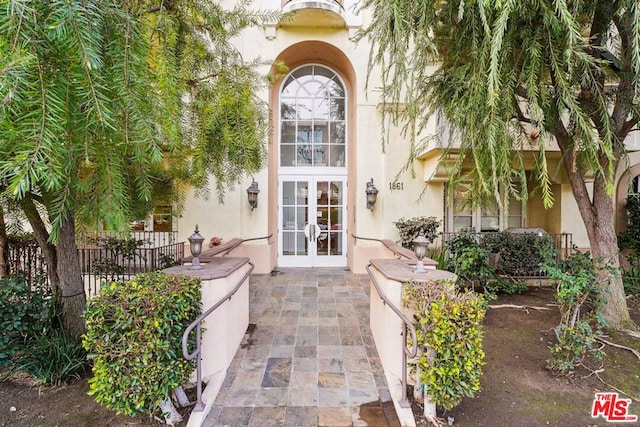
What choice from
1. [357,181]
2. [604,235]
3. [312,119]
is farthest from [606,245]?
[312,119]

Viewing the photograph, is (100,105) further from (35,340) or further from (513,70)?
(513,70)

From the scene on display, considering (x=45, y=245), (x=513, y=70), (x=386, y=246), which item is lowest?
(x=386, y=246)

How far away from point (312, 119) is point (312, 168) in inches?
59.0

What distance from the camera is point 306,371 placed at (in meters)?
3.40

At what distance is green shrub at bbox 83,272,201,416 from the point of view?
2.33 m

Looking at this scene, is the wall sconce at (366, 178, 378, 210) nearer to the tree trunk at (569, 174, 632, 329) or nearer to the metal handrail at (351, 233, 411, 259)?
the metal handrail at (351, 233, 411, 259)

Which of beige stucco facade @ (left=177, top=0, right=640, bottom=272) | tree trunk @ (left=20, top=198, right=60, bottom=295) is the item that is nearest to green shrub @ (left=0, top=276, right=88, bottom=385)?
tree trunk @ (left=20, top=198, right=60, bottom=295)

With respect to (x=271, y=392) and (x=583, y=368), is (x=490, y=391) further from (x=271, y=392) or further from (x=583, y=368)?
(x=271, y=392)

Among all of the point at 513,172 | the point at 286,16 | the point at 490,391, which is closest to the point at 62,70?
the point at 286,16

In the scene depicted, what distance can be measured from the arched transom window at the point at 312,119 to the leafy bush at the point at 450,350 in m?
6.40

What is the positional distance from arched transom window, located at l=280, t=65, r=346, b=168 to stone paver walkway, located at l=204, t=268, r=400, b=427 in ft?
14.6

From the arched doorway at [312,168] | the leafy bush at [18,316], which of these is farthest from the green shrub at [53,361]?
the arched doorway at [312,168]

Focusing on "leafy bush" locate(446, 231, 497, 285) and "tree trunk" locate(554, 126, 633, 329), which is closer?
"tree trunk" locate(554, 126, 633, 329)

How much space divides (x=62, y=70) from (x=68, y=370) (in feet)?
11.8
